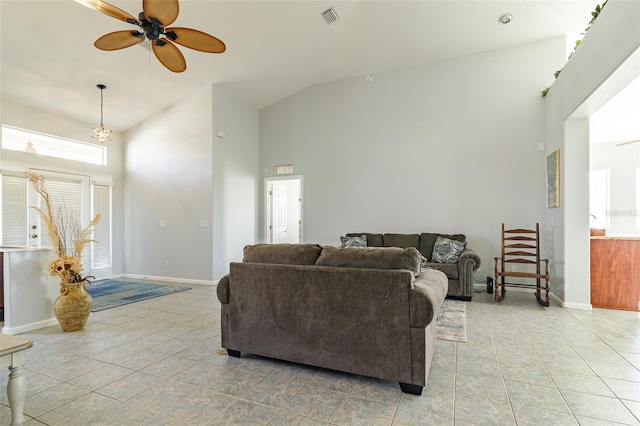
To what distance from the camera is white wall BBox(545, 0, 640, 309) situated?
9.68ft

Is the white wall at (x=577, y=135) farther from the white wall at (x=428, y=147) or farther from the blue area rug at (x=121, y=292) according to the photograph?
the blue area rug at (x=121, y=292)

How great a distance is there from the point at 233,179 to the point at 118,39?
347 cm

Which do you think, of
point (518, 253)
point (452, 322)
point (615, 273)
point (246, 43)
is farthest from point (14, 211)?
point (615, 273)

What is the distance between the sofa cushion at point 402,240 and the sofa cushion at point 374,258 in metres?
3.15

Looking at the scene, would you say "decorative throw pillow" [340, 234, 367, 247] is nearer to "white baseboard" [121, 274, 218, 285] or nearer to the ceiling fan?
"white baseboard" [121, 274, 218, 285]

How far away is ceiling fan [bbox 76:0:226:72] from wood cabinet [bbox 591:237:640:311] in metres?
4.93

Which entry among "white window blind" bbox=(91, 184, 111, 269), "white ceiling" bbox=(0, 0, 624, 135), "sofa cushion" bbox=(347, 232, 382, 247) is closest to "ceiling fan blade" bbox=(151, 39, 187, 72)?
"white ceiling" bbox=(0, 0, 624, 135)

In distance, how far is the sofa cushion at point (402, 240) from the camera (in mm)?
5246

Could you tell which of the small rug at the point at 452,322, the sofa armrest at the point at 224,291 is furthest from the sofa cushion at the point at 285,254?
the small rug at the point at 452,322

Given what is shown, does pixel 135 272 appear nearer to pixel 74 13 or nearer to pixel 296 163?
pixel 296 163

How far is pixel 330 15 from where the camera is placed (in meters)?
4.20

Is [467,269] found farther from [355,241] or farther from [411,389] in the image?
[411,389]

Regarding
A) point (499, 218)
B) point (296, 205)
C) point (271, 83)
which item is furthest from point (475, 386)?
point (296, 205)

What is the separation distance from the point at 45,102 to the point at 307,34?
14.1 ft
